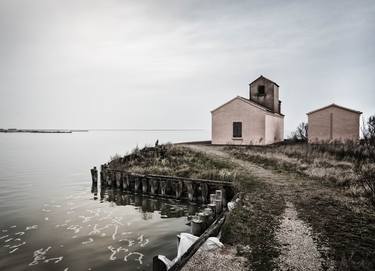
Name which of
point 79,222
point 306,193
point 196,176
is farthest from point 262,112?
point 79,222

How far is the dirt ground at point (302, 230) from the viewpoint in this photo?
4.68 meters

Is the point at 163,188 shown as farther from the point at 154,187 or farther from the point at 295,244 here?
the point at 295,244

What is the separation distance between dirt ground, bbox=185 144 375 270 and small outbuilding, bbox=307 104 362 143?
66.6 ft

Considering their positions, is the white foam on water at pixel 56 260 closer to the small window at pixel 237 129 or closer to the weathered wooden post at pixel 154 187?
the weathered wooden post at pixel 154 187

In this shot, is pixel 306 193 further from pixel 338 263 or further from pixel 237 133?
pixel 237 133

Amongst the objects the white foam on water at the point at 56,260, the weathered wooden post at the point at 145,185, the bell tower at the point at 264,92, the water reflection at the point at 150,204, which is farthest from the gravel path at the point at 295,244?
the bell tower at the point at 264,92

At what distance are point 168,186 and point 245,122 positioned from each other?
15894mm

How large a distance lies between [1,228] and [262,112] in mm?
23336

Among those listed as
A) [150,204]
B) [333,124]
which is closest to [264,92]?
[333,124]

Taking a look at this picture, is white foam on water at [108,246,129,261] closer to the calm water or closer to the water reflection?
the calm water

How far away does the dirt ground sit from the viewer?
4.68 meters

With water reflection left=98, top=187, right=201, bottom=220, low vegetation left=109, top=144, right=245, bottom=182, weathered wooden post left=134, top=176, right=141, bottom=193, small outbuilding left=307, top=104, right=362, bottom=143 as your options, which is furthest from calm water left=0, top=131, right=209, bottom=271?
small outbuilding left=307, top=104, right=362, bottom=143

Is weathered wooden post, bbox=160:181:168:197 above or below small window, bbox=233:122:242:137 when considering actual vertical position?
below

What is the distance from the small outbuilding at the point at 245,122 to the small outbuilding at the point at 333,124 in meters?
4.18
